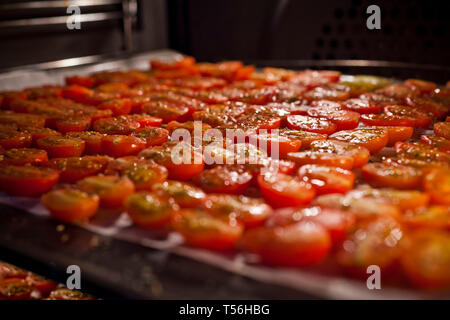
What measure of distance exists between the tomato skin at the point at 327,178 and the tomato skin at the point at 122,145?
55 centimetres

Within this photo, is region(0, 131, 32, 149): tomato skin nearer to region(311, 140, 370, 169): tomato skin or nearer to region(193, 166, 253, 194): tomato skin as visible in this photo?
region(193, 166, 253, 194): tomato skin

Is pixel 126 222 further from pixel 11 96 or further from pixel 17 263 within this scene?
pixel 11 96

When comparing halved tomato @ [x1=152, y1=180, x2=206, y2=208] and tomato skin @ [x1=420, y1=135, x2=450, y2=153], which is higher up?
tomato skin @ [x1=420, y1=135, x2=450, y2=153]

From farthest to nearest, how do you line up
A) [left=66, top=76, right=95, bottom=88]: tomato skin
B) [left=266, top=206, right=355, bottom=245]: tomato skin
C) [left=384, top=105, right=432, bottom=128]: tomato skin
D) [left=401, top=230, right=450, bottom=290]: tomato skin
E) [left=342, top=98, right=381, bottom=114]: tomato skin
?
1. [left=66, top=76, right=95, bottom=88]: tomato skin
2. [left=342, top=98, right=381, bottom=114]: tomato skin
3. [left=384, top=105, right=432, bottom=128]: tomato skin
4. [left=266, top=206, right=355, bottom=245]: tomato skin
5. [left=401, top=230, right=450, bottom=290]: tomato skin

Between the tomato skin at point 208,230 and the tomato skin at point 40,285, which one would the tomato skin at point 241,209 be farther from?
the tomato skin at point 40,285

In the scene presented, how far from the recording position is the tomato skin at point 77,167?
1.34m

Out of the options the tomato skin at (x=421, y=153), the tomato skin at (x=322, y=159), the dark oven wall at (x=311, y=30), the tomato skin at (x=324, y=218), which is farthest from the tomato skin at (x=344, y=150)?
the dark oven wall at (x=311, y=30)

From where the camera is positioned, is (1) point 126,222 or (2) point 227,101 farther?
(2) point 227,101

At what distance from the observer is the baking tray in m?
0.89

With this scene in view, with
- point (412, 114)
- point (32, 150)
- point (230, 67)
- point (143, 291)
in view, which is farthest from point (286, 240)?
point (230, 67)

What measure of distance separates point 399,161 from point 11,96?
170 centimetres

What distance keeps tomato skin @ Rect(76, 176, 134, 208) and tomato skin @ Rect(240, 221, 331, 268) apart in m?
0.38

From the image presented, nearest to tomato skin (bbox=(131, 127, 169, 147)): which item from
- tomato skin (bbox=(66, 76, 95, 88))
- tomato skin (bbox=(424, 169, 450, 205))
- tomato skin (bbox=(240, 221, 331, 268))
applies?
tomato skin (bbox=(240, 221, 331, 268))

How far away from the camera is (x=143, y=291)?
929mm
